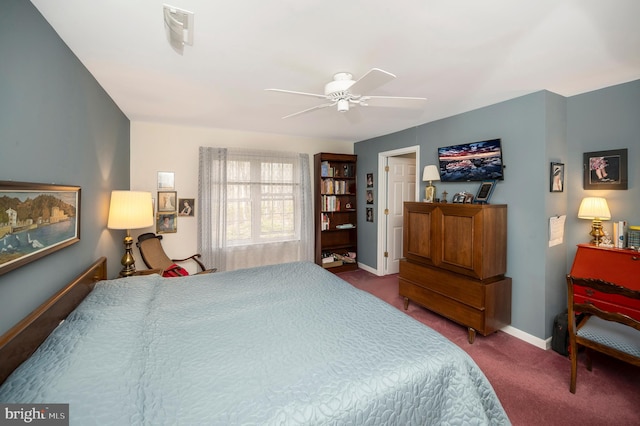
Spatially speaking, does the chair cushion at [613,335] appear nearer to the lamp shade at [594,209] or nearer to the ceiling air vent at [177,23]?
the lamp shade at [594,209]

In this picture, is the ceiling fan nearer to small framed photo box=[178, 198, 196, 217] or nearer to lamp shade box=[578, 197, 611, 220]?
lamp shade box=[578, 197, 611, 220]

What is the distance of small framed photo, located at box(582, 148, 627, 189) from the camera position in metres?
2.37

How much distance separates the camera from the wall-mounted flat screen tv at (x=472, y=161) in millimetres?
2832

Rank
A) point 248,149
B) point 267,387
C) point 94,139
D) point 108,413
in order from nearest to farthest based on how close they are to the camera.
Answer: point 108,413
point 267,387
point 94,139
point 248,149

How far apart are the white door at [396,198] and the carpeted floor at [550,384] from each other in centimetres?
202

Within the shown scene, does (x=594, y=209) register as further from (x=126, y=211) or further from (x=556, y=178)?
(x=126, y=211)

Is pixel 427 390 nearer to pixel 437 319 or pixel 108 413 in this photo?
pixel 108 413

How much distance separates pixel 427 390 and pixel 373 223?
3.68 metres

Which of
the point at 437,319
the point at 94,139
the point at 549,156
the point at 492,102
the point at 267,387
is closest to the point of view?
the point at 267,387

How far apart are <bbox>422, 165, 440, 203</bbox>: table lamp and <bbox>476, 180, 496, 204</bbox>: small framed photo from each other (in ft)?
1.64

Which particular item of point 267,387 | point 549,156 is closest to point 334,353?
point 267,387

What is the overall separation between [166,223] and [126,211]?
1.37m

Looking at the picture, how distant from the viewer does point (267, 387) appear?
3.45 ft

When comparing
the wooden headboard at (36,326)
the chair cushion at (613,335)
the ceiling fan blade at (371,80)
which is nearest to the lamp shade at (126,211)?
the wooden headboard at (36,326)
